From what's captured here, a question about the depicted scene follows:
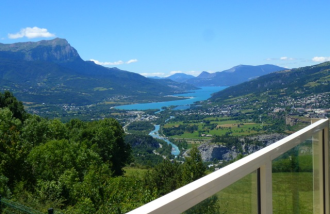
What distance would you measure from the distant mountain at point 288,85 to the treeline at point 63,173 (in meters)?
50.1

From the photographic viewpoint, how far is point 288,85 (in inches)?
3748

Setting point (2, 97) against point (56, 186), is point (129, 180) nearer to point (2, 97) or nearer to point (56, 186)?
point (56, 186)

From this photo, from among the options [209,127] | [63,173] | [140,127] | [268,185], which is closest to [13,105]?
[63,173]

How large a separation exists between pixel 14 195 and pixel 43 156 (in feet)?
16.6

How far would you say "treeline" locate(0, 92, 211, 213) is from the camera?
16.4 meters

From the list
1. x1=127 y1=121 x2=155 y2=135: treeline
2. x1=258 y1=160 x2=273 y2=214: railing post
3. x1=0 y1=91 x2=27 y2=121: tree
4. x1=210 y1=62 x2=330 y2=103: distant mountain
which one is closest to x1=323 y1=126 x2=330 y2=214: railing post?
x1=258 y1=160 x2=273 y2=214: railing post

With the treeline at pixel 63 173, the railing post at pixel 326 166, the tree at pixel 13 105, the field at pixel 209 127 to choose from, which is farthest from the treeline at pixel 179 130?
the railing post at pixel 326 166

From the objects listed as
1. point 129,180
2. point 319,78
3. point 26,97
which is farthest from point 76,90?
point 129,180

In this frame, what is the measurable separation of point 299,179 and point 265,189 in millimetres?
638

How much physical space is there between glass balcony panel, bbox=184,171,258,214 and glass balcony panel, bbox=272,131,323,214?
0.18 metres

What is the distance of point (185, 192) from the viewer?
2.51ft

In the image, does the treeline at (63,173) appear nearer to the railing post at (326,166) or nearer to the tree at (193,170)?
the tree at (193,170)

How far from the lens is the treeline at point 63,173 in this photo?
53.7 ft

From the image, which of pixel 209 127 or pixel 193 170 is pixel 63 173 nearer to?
pixel 193 170
